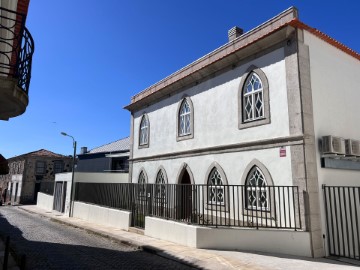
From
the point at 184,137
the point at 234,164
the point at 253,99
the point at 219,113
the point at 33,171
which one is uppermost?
the point at 253,99

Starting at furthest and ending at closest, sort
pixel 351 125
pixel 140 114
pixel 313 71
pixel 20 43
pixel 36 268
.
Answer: pixel 140 114, pixel 351 125, pixel 313 71, pixel 36 268, pixel 20 43

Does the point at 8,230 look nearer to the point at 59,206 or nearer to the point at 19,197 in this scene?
the point at 59,206

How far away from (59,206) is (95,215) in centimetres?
834

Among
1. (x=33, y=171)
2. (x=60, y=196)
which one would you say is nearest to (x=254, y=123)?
(x=60, y=196)

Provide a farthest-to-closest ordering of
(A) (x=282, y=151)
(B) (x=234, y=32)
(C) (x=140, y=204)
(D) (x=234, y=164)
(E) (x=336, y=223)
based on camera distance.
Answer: (B) (x=234, y=32) → (C) (x=140, y=204) → (D) (x=234, y=164) → (A) (x=282, y=151) → (E) (x=336, y=223)

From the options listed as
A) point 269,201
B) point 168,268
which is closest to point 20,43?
point 168,268

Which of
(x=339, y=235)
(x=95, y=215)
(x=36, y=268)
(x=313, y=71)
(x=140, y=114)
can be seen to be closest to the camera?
(x=36, y=268)

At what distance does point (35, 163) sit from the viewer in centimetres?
3634

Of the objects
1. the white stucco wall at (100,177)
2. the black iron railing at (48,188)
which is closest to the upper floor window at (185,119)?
the white stucco wall at (100,177)

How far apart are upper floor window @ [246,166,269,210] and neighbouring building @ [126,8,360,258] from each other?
34 millimetres

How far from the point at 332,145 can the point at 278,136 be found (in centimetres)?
160

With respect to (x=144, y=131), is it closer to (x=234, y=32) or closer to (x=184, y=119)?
(x=184, y=119)

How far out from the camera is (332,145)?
935cm

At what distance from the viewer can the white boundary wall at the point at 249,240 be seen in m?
8.76
